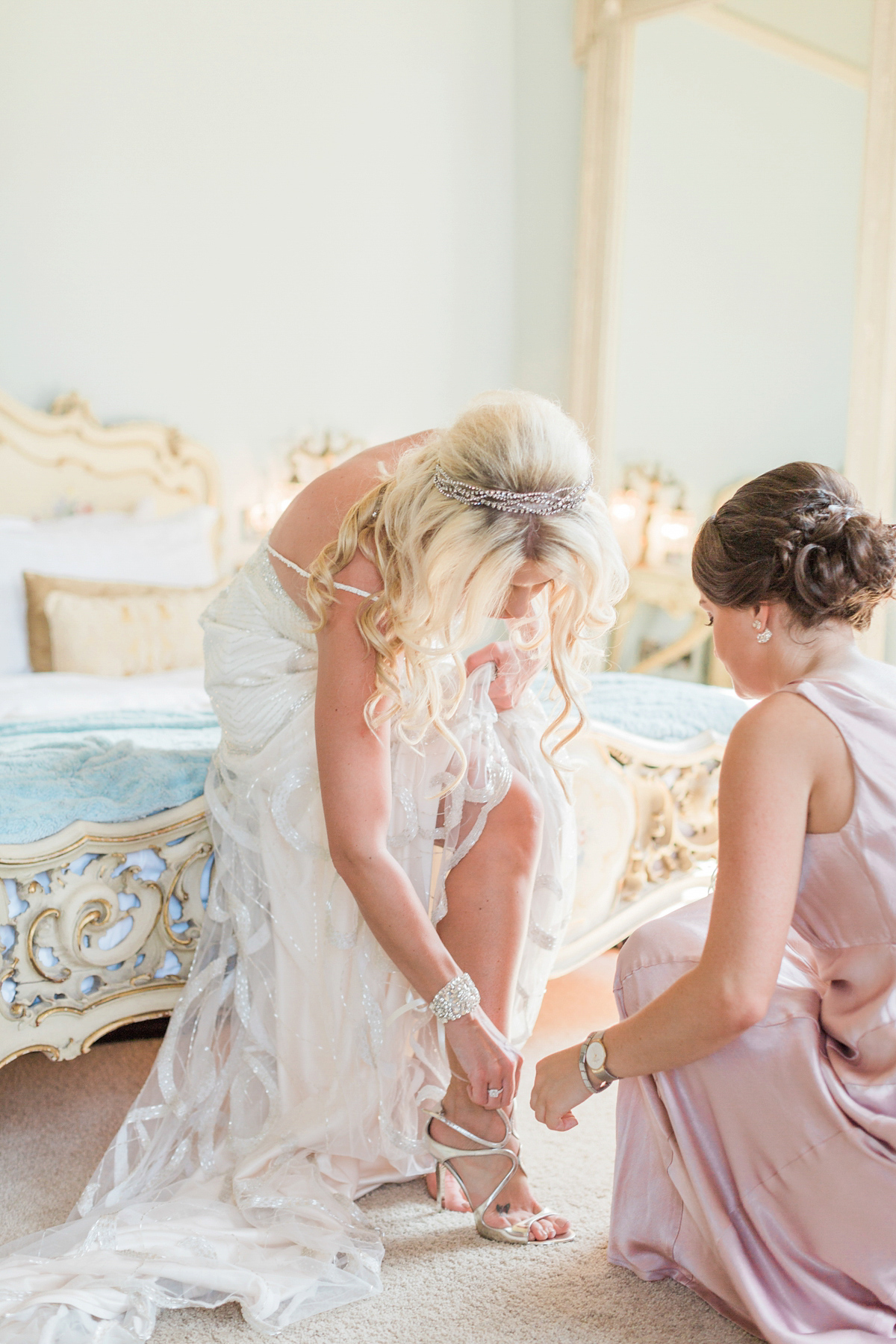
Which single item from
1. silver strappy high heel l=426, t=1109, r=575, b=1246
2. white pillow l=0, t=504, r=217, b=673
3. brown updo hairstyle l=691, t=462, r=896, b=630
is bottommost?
silver strappy high heel l=426, t=1109, r=575, b=1246

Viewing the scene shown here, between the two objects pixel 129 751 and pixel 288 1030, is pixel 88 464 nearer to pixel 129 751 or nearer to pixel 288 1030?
pixel 129 751

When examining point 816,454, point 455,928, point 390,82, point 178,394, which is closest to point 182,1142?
point 455,928

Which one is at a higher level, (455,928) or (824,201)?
(824,201)

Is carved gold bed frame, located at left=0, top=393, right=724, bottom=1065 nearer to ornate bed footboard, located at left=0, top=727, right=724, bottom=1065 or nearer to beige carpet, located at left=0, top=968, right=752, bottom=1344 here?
ornate bed footboard, located at left=0, top=727, right=724, bottom=1065

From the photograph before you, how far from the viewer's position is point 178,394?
4.16 metres

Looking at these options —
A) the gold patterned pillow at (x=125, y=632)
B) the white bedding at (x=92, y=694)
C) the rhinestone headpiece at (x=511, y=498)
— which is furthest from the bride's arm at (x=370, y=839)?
the gold patterned pillow at (x=125, y=632)

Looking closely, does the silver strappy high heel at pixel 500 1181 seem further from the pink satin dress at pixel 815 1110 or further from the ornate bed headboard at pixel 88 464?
the ornate bed headboard at pixel 88 464

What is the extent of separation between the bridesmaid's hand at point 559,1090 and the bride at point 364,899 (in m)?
0.15

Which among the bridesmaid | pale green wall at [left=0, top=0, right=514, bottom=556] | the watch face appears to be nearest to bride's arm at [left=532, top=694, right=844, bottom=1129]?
the bridesmaid

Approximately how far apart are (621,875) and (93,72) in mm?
3367

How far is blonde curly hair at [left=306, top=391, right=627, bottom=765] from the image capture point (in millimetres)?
1472

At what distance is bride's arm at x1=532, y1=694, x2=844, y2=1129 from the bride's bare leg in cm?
48

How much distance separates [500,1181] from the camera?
5.31 ft

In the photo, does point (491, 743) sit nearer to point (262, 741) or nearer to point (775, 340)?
point (262, 741)
